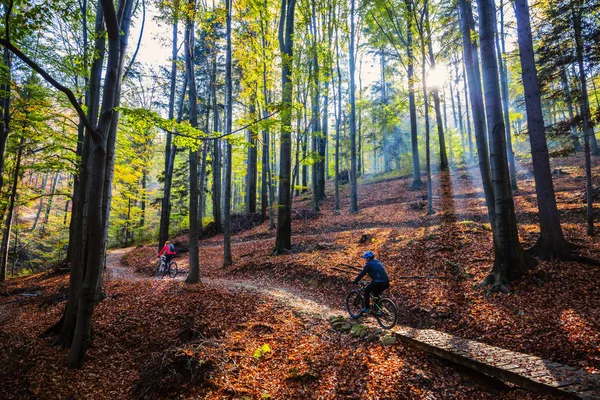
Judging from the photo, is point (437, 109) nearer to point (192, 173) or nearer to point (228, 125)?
point (228, 125)

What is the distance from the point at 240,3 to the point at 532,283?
1706 centimetres

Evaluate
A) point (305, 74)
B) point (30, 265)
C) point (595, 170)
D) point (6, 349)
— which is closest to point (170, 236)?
point (30, 265)

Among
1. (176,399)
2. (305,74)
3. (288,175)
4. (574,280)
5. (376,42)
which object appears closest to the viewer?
(176,399)

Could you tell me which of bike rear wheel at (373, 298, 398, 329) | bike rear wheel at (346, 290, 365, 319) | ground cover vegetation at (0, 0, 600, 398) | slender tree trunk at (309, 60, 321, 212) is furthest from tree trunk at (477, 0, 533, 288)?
slender tree trunk at (309, 60, 321, 212)

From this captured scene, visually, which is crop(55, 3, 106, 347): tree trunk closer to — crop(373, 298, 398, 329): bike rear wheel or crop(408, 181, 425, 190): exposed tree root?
crop(373, 298, 398, 329): bike rear wheel

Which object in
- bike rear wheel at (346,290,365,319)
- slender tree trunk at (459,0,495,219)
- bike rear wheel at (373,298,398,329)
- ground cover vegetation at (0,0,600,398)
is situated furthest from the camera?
slender tree trunk at (459,0,495,219)

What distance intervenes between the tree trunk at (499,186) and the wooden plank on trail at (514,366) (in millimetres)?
2720

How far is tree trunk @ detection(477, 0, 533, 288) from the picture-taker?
25.1ft

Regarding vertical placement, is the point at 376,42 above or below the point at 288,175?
above

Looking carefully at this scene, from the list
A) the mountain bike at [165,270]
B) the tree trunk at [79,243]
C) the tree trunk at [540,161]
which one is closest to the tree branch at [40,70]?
the tree trunk at [79,243]

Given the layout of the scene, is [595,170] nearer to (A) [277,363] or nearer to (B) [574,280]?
(B) [574,280]

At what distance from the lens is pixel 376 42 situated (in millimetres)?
20047

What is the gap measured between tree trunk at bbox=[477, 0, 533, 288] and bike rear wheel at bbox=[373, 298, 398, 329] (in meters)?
2.85

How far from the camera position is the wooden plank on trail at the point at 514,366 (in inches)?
157
